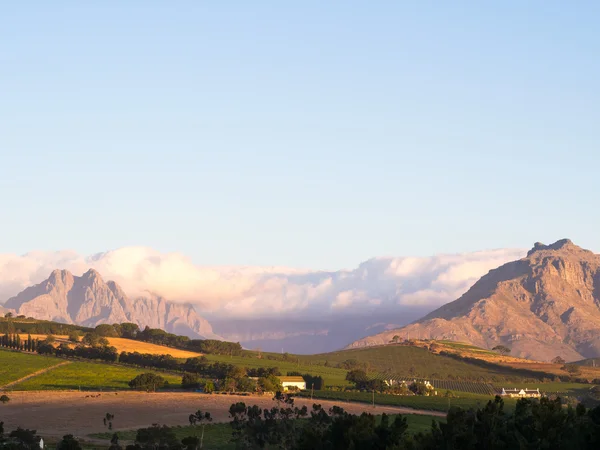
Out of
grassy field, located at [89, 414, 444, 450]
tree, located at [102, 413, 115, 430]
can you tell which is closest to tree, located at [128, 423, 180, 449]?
grassy field, located at [89, 414, 444, 450]

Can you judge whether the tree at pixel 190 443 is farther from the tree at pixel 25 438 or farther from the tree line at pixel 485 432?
the tree line at pixel 485 432

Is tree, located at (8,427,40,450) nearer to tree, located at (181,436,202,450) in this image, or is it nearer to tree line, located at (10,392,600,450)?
tree line, located at (10,392,600,450)

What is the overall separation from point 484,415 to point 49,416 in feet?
414

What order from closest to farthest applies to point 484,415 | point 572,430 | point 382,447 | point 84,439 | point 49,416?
point 572,430 → point 484,415 → point 382,447 → point 84,439 → point 49,416

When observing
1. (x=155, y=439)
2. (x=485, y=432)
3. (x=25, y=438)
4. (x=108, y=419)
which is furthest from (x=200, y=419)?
(x=485, y=432)

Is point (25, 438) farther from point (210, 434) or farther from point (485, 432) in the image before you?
point (485, 432)

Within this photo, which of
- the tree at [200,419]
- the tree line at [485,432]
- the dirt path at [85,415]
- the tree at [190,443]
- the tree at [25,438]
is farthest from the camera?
the tree at [200,419]

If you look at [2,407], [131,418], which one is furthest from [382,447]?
[2,407]

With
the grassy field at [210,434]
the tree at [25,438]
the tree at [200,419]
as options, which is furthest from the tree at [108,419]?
the tree at [25,438]

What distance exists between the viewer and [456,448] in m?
69.4

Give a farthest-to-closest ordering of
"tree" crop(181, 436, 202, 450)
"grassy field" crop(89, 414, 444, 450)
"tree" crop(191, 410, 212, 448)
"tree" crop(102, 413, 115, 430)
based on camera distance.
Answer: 1. "tree" crop(191, 410, 212, 448)
2. "tree" crop(102, 413, 115, 430)
3. "grassy field" crop(89, 414, 444, 450)
4. "tree" crop(181, 436, 202, 450)

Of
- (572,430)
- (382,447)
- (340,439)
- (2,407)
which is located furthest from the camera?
(2,407)

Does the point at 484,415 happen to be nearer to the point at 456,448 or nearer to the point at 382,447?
the point at 456,448

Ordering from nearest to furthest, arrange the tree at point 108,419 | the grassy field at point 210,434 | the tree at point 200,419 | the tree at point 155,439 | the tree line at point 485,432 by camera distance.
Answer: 1. the tree line at point 485,432
2. the tree at point 155,439
3. the grassy field at point 210,434
4. the tree at point 108,419
5. the tree at point 200,419
